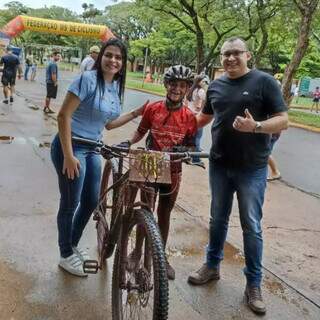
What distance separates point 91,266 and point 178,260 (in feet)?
3.05

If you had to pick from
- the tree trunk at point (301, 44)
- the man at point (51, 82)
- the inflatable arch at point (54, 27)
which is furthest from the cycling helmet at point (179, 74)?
the inflatable arch at point (54, 27)

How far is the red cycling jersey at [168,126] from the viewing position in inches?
139

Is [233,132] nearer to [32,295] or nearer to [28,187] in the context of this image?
[32,295]

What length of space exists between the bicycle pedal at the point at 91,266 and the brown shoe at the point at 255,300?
3.79 ft

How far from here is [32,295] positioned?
334 cm

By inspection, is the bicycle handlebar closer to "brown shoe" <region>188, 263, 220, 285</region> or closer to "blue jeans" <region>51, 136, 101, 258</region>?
"blue jeans" <region>51, 136, 101, 258</region>

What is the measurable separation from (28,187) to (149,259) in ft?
12.2

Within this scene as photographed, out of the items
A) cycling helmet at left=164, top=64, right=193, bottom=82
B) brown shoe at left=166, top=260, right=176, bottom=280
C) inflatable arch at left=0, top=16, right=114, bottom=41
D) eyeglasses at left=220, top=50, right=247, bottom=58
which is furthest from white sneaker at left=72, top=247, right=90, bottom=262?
inflatable arch at left=0, top=16, right=114, bottom=41

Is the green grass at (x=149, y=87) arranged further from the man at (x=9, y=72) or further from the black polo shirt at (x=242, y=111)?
the black polo shirt at (x=242, y=111)

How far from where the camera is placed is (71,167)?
3.24m

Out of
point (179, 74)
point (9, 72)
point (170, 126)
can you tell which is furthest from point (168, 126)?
point (9, 72)

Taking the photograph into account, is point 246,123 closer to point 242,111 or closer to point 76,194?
point 242,111

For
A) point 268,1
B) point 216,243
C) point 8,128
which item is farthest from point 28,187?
point 268,1

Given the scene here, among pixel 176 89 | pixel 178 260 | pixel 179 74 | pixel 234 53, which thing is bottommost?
pixel 178 260
